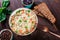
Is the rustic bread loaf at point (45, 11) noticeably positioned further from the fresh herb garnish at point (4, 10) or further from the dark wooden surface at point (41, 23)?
the fresh herb garnish at point (4, 10)

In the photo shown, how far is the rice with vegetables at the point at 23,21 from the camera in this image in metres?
1.63

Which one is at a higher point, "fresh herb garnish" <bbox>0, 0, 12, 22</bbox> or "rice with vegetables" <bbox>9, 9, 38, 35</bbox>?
"fresh herb garnish" <bbox>0, 0, 12, 22</bbox>

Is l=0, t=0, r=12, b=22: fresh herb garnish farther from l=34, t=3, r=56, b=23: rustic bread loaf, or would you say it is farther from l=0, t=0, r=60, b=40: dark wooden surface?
l=34, t=3, r=56, b=23: rustic bread loaf

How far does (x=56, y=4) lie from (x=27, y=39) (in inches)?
15.5

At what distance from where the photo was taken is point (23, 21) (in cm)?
165

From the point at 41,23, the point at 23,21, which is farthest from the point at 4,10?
the point at 41,23

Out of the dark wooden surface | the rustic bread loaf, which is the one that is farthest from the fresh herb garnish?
the rustic bread loaf

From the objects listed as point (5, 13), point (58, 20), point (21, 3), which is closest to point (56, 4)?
point (58, 20)

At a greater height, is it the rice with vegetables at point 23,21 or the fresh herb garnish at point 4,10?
the fresh herb garnish at point 4,10

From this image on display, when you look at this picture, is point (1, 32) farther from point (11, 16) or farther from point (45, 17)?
point (45, 17)

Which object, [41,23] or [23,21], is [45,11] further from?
[23,21]

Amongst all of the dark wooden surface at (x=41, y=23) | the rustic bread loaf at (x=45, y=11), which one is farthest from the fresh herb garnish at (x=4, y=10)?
the rustic bread loaf at (x=45, y=11)

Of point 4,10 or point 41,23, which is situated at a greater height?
point 4,10

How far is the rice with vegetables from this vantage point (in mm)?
1631
